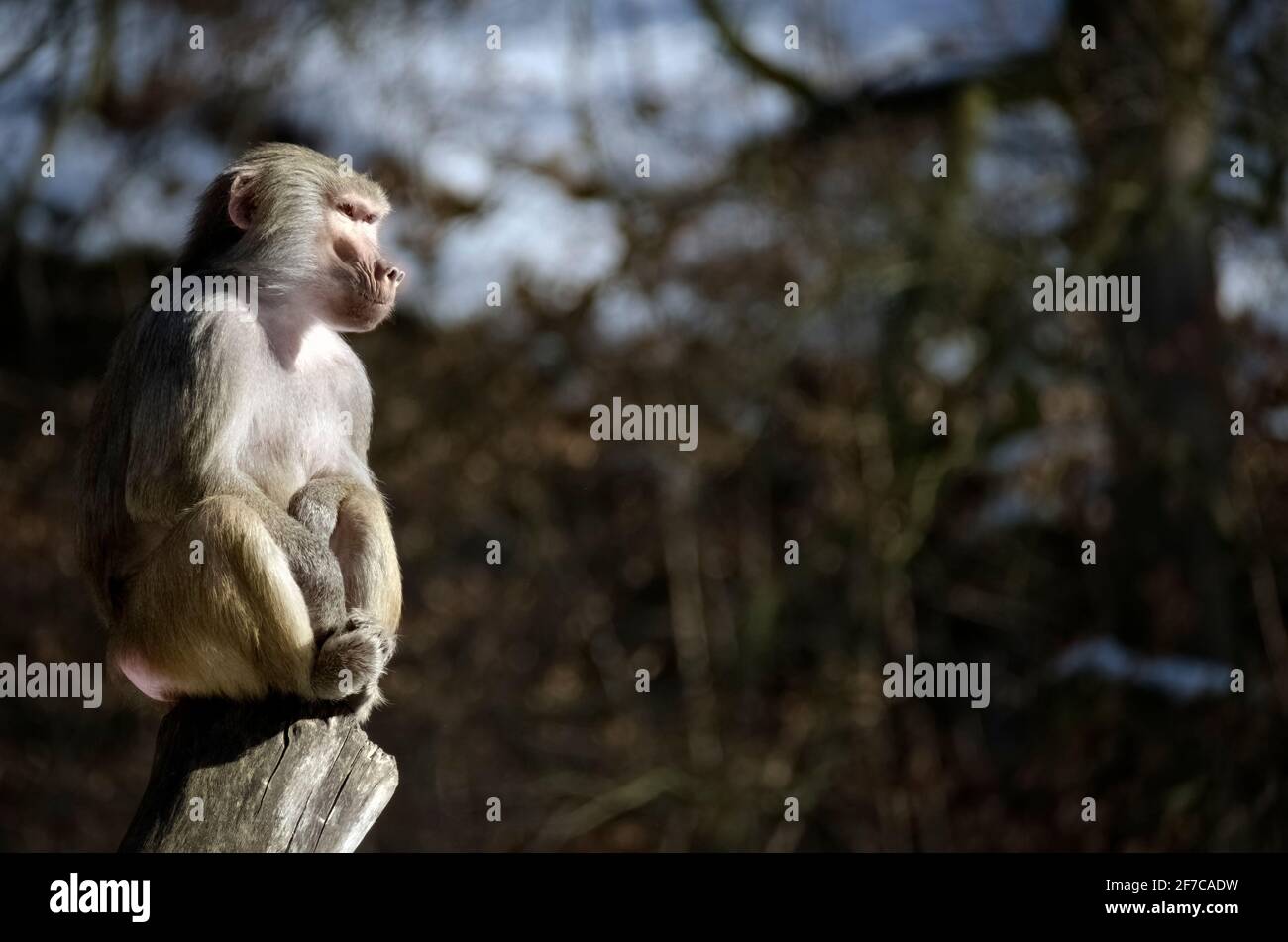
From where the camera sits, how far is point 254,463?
16.2 ft

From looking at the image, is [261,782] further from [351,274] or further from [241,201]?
[241,201]

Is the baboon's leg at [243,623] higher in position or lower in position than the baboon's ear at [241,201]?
lower

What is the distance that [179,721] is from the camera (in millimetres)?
4625

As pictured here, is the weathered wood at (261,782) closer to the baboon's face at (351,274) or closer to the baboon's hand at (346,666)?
the baboon's hand at (346,666)

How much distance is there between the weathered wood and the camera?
4.21 meters

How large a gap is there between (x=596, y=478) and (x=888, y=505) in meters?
2.75

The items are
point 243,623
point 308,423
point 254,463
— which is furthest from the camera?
point 308,423

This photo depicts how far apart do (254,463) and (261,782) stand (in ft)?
3.69

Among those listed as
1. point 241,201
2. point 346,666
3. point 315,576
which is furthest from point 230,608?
point 241,201

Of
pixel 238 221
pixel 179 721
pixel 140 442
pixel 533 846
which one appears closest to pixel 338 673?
pixel 179 721

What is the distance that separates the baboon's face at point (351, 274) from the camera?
16.8 ft

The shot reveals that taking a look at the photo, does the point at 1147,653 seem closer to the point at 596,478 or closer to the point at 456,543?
the point at 596,478

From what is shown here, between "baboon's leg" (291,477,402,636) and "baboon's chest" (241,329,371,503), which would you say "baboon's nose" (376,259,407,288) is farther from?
"baboon's leg" (291,477,402,636)

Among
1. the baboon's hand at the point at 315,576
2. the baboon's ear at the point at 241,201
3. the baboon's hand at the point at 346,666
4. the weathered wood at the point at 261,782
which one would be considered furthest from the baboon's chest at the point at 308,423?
the weathered wood at the point at 261,782
